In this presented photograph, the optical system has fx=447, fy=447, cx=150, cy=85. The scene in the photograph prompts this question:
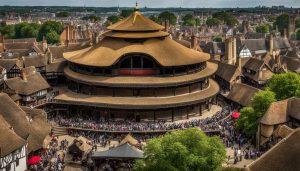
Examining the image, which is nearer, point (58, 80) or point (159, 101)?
point (159, 101)

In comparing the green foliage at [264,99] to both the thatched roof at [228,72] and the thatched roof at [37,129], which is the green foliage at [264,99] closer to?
the thatched roof at [228,72]

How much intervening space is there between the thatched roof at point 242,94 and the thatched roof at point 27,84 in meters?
27.2

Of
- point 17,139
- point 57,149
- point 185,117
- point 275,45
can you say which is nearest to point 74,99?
point 57,149

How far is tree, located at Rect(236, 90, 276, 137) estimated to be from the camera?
4972 centimetres

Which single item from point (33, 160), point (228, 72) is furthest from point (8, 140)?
point (228, 72)

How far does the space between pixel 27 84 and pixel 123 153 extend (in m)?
25.1

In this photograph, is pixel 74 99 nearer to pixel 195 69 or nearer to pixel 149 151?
pixel 195 69

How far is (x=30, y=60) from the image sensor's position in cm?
7706

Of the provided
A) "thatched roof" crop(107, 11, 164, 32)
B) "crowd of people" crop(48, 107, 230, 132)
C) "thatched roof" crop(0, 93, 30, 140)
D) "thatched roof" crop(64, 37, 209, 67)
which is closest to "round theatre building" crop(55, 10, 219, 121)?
"thatched roof" crop(64, 37, 209, 67)

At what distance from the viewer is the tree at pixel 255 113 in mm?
49719

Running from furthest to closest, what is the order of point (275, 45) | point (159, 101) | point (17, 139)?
point (275, 45), point (159, 101), point (17, 139)

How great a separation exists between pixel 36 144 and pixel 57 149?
4111 millimetres

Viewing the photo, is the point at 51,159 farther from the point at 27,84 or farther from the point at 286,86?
the point at 286,86

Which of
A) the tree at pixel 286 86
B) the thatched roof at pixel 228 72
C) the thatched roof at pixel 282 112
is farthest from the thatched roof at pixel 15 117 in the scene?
the thatched roof at pixel 228 72
